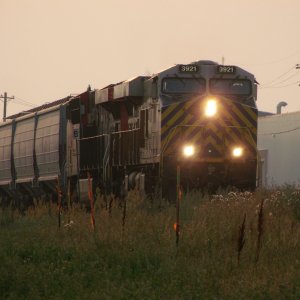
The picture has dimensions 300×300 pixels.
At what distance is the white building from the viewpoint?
48844mm

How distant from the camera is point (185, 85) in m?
18.0

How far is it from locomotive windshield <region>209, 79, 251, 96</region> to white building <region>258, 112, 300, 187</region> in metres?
29.8

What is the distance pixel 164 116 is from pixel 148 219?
4859 millimetres

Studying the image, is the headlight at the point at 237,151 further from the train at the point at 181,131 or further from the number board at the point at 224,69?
the number board at the point at 224,69

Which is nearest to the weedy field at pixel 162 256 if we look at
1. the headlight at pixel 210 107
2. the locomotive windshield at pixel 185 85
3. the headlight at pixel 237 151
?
the headlight at pixel 237 151

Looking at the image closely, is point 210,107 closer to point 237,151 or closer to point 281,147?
point 237,151

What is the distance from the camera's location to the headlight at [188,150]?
17656 mm

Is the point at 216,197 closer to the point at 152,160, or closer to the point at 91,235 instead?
the point at 152,160

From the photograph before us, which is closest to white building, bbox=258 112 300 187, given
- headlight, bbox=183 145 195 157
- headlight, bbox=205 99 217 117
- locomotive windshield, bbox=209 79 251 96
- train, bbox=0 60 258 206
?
train, bbox=0 60 258 206

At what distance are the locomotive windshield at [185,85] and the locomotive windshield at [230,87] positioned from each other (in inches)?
10.6

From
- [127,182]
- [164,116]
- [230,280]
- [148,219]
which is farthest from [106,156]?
[230,280]

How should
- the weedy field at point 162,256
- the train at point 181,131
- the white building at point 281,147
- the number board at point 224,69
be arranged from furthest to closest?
1. the white building at point 281,147
2. the number board at point 224,69
3. the train at point 181,131
4. the weedy field at point 162,256

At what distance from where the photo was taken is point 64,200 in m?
23.1

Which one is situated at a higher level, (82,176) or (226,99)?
(226,99)
